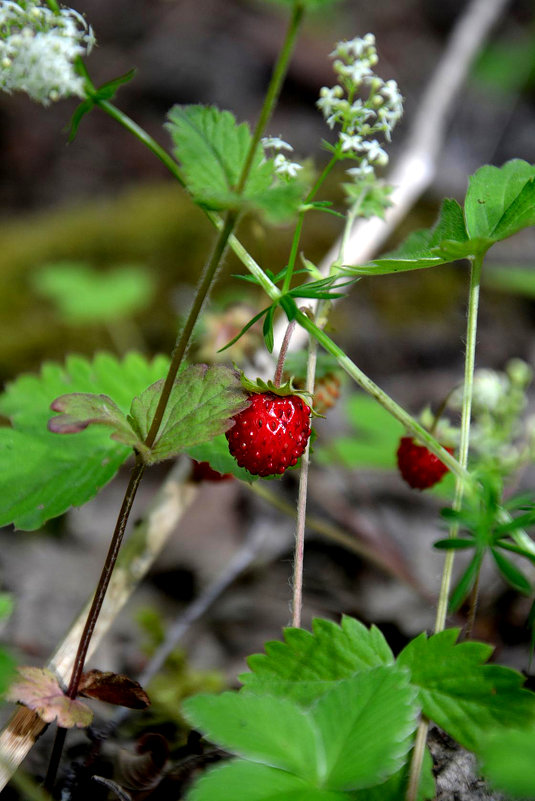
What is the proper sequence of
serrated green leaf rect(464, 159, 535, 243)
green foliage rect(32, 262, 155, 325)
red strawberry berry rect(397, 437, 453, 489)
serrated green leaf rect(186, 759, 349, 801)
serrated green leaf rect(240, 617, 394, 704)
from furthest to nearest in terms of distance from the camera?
green foliage rect(32, 262, 155, 325) → red strawberry berry rect(397, 437, 453, 489) → serrated green leaf rect(464, 159, 535, 243) → serrated green leaf rect(240, 617, 394, 704) → serrated green leaf rect(186, 759, 349, 801)

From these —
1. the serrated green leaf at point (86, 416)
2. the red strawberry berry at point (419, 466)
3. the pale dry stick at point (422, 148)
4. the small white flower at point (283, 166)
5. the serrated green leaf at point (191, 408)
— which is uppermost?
the pale dry stick at point (422, 148)

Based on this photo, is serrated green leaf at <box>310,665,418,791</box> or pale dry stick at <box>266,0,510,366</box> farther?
pale dry stick at <box>266,0,510,366</box>

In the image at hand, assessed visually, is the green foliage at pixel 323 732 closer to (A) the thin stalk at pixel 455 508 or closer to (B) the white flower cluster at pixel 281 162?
(A) the thin stalk at pixel 455 508

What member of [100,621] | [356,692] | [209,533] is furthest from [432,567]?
[356,692]

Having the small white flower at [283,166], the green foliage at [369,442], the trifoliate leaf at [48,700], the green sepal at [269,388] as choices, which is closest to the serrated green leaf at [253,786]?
the trifoliate leaf at [48,700]

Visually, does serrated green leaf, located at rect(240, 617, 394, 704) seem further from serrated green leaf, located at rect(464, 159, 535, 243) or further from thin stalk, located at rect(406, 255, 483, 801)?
serrated green leaf, located at rect(464, 159, 535, 243)

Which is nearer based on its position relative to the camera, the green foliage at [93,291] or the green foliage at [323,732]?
the green foliage at [323,732]

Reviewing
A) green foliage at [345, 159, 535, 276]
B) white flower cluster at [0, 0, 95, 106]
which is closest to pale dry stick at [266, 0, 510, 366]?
green foliage at [345, 159, 535, 276]
